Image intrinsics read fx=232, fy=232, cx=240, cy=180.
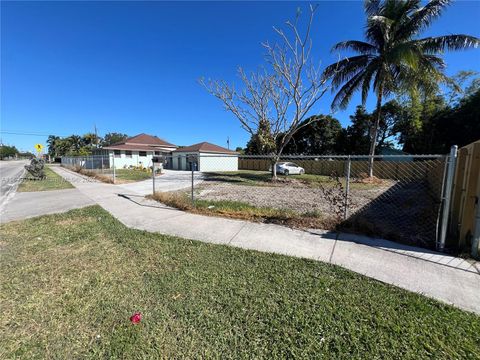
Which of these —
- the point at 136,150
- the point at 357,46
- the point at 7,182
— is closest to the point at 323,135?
the point at 357,46

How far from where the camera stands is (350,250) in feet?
13.2

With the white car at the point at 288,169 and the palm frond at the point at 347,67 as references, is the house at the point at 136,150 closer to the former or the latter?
the white car at the point at 288,169

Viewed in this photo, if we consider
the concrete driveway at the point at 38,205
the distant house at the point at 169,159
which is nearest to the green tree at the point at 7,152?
the distant house at the point at 169,159

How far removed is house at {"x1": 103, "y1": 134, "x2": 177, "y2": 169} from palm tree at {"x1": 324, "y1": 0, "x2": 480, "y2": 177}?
26.7 metres

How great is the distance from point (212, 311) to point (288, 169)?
2430 cm

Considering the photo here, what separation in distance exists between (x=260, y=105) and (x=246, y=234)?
14247mm

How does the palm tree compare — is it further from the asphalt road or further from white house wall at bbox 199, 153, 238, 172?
white house wall at bbox 199, 153, 238, 172

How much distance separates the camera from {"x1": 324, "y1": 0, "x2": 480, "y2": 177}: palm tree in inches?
515

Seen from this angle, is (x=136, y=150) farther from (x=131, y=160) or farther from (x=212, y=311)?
(x=212, y=311)

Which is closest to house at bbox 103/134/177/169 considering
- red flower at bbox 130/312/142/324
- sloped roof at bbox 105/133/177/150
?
sloped roof at bbox 105/133/177/150

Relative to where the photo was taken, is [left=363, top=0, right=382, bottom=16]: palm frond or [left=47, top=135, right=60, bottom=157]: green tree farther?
[left=47, top=135, right=60, bottom=157]: green tree

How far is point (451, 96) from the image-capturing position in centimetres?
2584

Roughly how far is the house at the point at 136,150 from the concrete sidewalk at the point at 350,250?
97.9 ft

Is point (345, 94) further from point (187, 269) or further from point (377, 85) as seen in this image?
point (187, 269)
